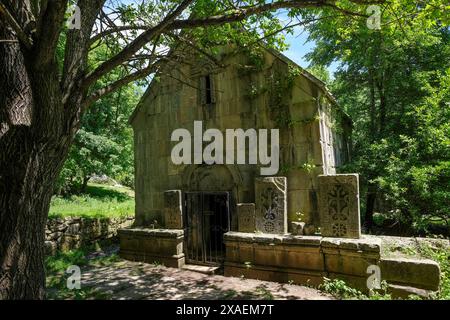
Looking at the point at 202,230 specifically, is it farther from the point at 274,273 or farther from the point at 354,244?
the point at 354,244

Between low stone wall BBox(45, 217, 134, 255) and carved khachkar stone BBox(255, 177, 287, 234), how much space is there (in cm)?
577

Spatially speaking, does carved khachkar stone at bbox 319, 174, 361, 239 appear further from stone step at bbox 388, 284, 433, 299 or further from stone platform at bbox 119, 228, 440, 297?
stone step at bbox 388, 284, 433, 299

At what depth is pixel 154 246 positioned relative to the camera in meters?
7.95

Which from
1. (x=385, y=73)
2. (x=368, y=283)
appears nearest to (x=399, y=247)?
(x=368, y=283)

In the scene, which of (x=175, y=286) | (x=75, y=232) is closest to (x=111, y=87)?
(x=175, y=286)

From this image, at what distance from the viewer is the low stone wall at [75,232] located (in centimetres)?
862

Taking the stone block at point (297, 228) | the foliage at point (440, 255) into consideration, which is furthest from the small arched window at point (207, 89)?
the foliage at point (440, 255)

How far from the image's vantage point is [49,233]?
858cm

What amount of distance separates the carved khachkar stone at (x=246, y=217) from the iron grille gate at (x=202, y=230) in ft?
2.86

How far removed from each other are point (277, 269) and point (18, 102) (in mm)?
5432

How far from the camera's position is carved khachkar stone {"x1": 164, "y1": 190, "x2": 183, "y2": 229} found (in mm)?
7848

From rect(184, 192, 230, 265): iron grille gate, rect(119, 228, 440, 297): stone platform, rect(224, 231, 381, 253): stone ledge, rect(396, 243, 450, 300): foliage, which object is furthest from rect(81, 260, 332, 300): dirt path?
rect(396, 243, 450, 300): foliage

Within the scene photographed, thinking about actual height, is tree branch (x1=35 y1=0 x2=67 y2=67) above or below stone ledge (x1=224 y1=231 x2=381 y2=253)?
above

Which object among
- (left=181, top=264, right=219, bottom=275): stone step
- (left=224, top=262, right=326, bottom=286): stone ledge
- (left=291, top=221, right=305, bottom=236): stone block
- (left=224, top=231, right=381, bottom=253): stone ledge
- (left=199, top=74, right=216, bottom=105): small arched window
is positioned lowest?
(left=181, top=264, right=219, bottom=275): stone step
